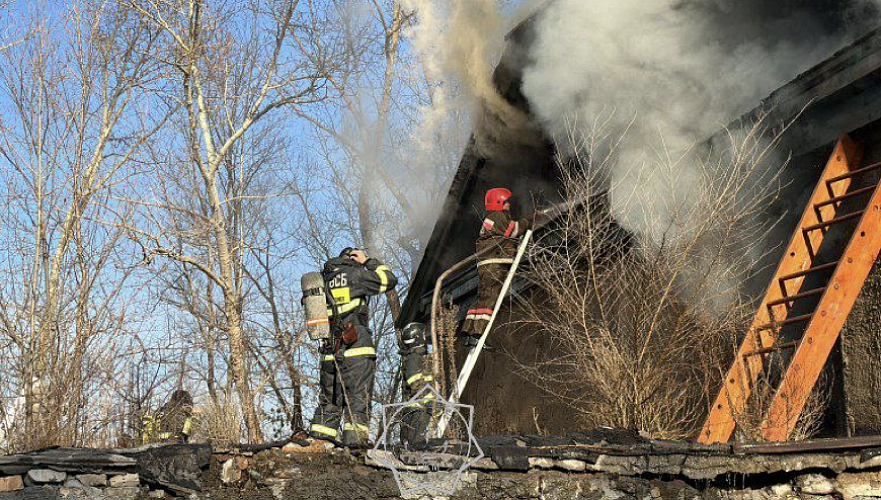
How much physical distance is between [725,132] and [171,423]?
23.8 ft

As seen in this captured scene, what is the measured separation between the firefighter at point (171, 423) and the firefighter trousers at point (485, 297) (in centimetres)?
284

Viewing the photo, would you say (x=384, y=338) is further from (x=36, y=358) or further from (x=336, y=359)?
(x=336, y=359)

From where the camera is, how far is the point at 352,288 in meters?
7.64

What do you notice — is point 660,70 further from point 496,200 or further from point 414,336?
point 414,336

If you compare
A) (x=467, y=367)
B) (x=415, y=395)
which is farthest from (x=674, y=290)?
(x=415, y=395)

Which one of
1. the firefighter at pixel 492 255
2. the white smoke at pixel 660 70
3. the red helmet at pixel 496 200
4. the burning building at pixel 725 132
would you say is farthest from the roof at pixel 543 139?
the firefighter at pixel 492 255

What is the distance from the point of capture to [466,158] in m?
10.8

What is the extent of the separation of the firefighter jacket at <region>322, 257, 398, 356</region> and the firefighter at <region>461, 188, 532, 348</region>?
111 cm

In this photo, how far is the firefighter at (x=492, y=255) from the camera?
8.48 metres

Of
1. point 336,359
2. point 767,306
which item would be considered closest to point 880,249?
point 767,306

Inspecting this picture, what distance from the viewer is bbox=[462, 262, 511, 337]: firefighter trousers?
8461 mm

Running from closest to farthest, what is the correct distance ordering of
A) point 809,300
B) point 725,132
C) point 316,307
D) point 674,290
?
1. point 809,300
2. point 674,290
3. point 725,132
4. point 316,307

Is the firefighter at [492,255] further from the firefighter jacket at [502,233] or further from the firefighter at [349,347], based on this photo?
the firefighter at [349,347]

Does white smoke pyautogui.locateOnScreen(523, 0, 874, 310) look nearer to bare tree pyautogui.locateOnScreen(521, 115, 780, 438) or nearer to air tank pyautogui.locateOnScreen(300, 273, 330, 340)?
bare tree pyautogui.locateOnScreen(521, 115, 780, 438)
